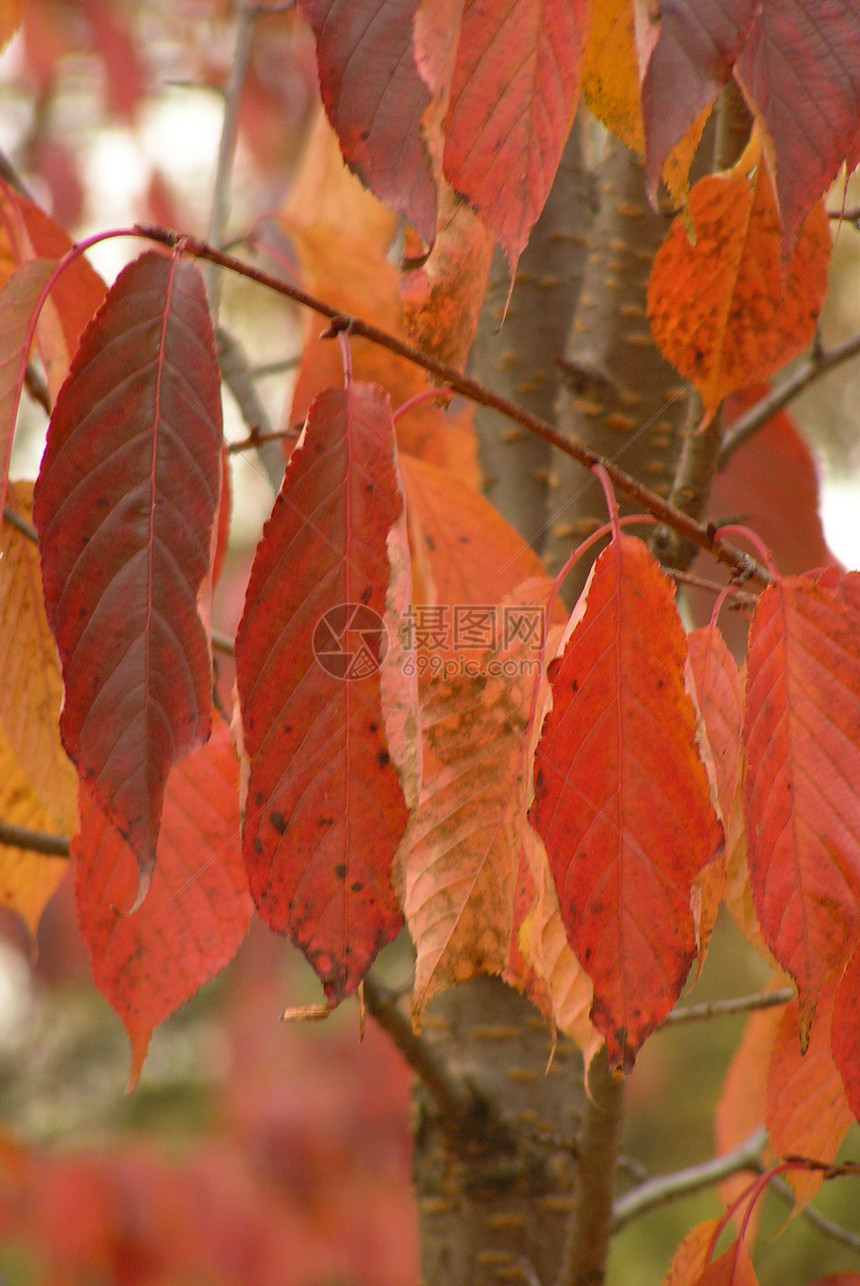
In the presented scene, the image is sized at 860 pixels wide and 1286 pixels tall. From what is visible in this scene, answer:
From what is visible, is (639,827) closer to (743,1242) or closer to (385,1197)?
(743,1242)

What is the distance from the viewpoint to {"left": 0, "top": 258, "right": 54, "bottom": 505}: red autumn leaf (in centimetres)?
42

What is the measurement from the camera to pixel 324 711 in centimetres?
39

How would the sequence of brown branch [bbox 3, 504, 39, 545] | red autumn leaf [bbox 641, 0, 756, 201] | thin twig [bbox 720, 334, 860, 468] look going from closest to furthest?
red autumn leaf [bbox 641, 0, 756, 201] < brown branch [bbox 3, 504, 39, 545] < thin twig [bbox 720, 334, 860, 468]

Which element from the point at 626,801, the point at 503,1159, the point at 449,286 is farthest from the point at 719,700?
the point at 503,1159

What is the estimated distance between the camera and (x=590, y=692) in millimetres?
Result: 398

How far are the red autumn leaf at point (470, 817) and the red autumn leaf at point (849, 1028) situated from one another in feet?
0.45

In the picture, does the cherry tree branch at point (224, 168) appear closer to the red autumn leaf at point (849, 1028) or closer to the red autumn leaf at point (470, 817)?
the red autumn leaf at point (470, 817)

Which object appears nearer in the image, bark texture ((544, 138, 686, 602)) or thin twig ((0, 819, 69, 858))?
thin twig ((0, 819, 69, 858))

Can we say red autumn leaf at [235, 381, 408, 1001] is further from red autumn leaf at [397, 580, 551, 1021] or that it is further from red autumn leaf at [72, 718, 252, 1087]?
red autumn leaf at [72, 718, 252, 1087]

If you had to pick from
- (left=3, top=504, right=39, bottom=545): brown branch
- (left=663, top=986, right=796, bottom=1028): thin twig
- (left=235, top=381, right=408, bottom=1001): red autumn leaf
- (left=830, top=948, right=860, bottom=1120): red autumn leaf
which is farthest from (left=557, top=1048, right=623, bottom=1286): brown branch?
(left=3, top=504, right=39, bottom=545): brown branch

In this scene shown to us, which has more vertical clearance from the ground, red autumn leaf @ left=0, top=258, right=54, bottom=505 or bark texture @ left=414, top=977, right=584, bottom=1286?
red autumn leaf @ left=0, top=258, right=54, bottom=505

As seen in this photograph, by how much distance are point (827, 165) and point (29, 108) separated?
3.79 meters

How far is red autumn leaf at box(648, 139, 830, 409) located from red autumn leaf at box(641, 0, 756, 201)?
226 millimetres

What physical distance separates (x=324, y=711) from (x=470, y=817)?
0.10 m
